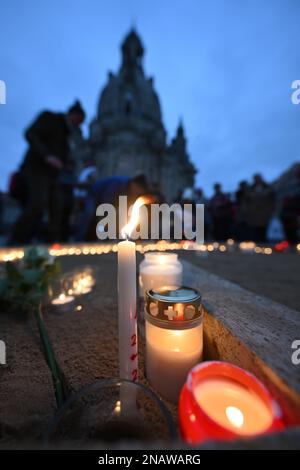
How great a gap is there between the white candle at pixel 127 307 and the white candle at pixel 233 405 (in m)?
0.19

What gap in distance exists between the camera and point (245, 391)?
504 millimetres

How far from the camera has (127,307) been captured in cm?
58

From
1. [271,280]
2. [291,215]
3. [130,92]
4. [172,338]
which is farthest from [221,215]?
[130,92]

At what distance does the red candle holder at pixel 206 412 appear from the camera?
410 mm

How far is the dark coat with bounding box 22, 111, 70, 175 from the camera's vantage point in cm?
351

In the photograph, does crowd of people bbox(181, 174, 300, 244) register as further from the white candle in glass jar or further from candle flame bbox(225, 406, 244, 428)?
candle flame bbox(225, 406, 244, 428)

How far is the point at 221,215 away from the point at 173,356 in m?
6.87

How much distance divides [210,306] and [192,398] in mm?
446

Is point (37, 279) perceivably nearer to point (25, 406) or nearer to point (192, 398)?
point (25, 406)

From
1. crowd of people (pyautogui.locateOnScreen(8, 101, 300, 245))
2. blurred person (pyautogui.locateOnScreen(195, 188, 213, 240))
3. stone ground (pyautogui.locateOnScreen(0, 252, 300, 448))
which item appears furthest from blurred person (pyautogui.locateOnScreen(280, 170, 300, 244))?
stone ground (pyautogui.locateOnScreen(0, 252, 300, 448))

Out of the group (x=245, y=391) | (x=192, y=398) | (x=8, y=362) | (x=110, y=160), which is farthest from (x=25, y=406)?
(x=110, y=160)

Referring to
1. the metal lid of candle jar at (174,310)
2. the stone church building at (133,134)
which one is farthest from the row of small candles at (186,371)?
the stone church building at (133,134)

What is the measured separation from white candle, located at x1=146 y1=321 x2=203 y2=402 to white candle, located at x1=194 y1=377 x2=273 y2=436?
0.39 ft

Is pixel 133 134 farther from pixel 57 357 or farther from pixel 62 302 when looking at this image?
pixel 57 357
